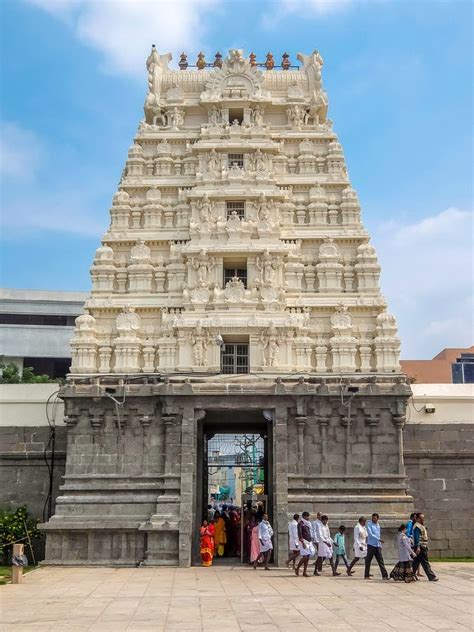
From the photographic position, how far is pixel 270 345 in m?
25.5

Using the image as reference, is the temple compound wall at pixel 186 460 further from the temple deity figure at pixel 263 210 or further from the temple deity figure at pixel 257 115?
the temple deity figure at pixel 257 115

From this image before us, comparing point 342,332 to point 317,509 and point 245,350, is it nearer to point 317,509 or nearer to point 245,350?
point 245,350

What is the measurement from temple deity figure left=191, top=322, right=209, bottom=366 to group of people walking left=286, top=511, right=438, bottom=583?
7497 mm

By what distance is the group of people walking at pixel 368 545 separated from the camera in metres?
17.3

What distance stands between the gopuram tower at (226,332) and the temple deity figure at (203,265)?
5 cm

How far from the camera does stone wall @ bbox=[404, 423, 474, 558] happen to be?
24.4m

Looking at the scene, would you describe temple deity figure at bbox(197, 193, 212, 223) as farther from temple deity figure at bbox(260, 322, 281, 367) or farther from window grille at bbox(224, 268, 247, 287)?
temple deity figure at bbox(260, 322, 281, 367)

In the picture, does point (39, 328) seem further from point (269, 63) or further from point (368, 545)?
point (368, 545)

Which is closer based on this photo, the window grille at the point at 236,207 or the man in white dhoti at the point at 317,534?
the man in white dhoti at the point at 317,534

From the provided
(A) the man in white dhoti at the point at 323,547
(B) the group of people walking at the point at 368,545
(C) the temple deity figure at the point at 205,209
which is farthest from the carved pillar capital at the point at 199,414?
(C) the temple deity figure at the point at 205,209

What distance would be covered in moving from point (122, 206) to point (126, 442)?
9.92 m

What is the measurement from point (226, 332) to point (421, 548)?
431 inches

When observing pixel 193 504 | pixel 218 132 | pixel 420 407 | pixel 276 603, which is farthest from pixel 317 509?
pixel 218 132

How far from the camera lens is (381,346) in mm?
25812
